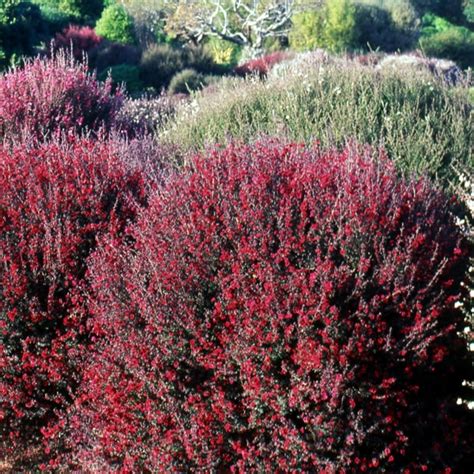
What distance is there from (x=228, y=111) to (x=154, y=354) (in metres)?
4.75

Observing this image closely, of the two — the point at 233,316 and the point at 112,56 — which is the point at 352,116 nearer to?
the point at 233,316

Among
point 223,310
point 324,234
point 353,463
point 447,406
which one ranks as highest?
point 324,234

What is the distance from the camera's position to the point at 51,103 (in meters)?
7.57

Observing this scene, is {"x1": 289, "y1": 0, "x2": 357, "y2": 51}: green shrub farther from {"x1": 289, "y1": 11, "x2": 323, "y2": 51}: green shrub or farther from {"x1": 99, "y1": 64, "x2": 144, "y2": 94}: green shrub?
{"x1": 99, "y1": 64, "x2": 144, "y2": 94}: green shrub

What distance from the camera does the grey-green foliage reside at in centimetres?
650

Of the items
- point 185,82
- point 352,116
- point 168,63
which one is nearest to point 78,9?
point 168,63

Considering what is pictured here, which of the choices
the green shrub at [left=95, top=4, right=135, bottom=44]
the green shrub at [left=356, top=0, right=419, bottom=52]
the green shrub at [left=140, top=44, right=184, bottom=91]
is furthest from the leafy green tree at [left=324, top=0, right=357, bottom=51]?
the green shrub at [left=140, top=44, right=184, bottom=91]

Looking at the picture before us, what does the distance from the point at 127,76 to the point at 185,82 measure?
88.8 inches

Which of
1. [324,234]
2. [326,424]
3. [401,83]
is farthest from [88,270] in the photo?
[401,83]

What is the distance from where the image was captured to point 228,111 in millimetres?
7973

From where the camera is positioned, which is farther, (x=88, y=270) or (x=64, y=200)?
(x=64, y=200)

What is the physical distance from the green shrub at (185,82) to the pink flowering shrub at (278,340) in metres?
10.9

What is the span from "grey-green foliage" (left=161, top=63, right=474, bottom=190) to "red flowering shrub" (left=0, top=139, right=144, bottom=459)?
1.73m

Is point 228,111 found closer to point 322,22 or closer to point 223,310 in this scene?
point 223,310
